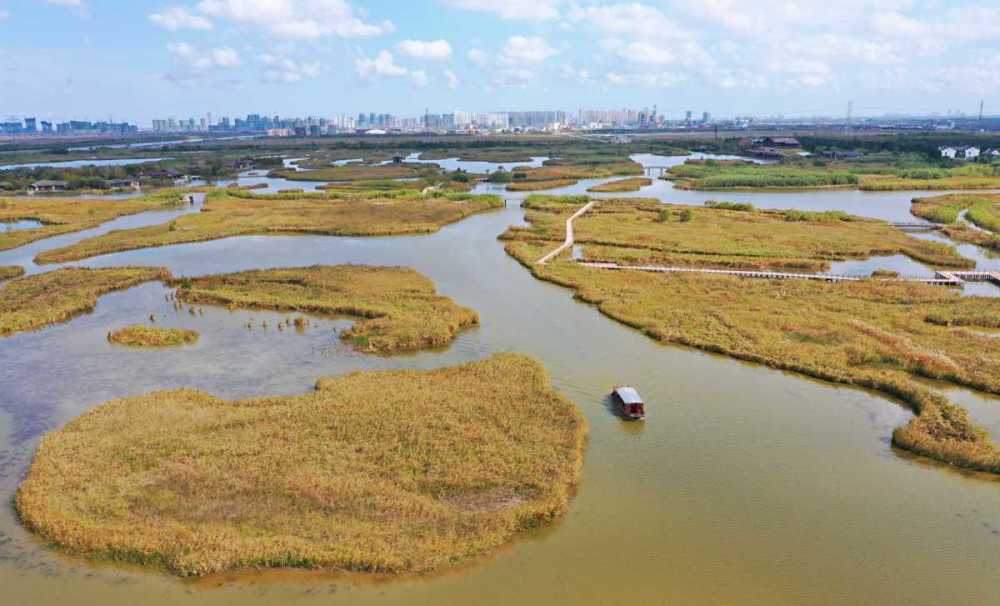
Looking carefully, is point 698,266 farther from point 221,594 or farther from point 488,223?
point 221,594

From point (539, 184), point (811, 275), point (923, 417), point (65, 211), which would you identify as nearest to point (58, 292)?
point (65, 211)

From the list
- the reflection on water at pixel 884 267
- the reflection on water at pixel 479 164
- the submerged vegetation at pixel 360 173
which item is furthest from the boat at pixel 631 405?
the reflection on water at pixel 479 164

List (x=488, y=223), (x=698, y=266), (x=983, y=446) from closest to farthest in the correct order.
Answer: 1. (x=983, y=446)
2. (x=698, y=266)
3. (x=488, y=223)

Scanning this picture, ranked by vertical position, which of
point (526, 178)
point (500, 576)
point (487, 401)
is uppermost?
point (526, 178)

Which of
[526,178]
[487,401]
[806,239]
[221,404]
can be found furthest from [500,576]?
[526,178]

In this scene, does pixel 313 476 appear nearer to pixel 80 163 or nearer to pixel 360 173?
pixel 360 173

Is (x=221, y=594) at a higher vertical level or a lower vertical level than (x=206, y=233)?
lower
